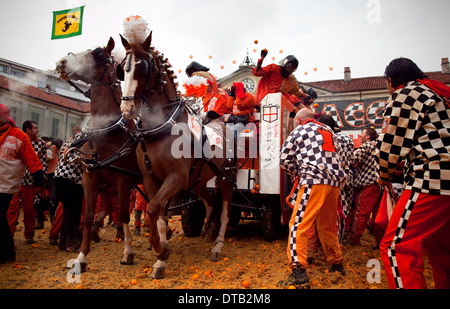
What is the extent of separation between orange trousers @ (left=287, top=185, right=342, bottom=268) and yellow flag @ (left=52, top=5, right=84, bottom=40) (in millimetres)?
6948

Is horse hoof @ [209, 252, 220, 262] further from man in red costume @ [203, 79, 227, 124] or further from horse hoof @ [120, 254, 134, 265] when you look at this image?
man in red costume @ [203, 79, 227, 124]

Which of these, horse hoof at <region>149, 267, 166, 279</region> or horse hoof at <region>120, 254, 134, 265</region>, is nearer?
horse hoof at <region>149, 267, 166, 279</region>

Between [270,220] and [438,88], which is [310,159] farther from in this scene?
[270,220]

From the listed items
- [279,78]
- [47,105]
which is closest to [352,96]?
A: [279,78]

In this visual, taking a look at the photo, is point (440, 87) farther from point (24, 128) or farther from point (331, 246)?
point (24, 128)

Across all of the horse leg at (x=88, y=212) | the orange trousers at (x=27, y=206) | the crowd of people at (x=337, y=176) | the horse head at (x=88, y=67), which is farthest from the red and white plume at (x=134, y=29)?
the orange trousers at (x=27, y=206)

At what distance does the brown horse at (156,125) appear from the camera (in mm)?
3457

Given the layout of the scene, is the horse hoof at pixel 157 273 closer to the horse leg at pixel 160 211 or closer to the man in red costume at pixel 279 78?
the horse leg at pixel 160 211

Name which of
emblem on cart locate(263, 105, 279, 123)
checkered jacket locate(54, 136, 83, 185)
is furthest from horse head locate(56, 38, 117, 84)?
emblem on cart locate(263, 105, 279, 123)

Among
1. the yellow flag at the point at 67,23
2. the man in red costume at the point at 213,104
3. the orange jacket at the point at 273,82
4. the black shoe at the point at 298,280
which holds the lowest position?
the black shoe at the point at 298,280

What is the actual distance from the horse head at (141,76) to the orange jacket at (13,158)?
2018mm

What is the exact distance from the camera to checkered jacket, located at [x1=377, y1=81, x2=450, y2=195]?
2236 mm
